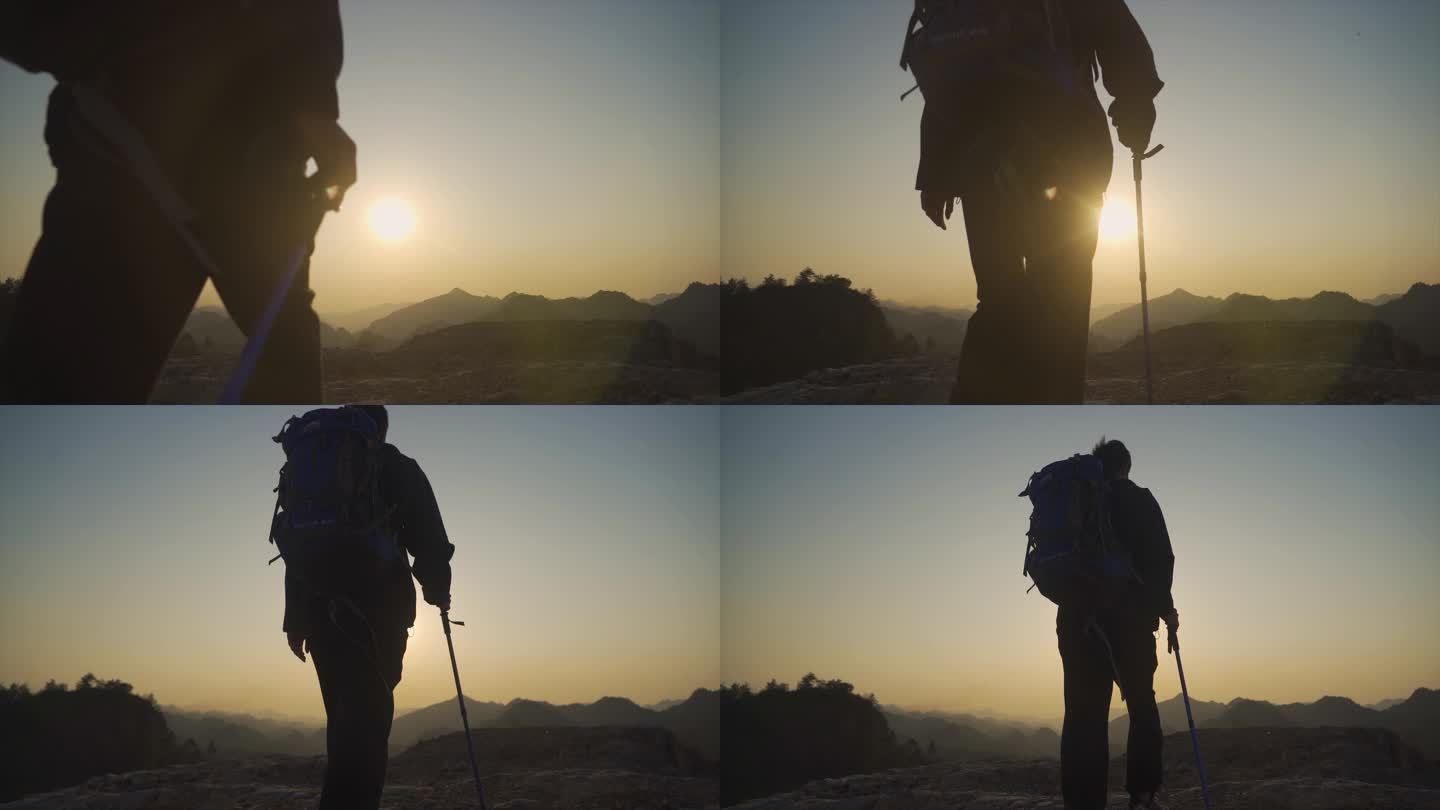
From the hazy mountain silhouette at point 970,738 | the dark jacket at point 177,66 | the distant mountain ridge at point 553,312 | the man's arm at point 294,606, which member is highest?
the dark jacket at point 177,66

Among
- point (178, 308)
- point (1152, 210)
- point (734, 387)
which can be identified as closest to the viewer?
point (178, 308)

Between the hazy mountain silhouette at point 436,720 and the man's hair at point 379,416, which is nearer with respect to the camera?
the man's hair at point 379,416

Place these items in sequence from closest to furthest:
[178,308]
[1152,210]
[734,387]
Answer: [178,308] → [1152,210] → [734,387]

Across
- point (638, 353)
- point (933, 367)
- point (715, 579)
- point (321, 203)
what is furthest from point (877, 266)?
point (321, 203)

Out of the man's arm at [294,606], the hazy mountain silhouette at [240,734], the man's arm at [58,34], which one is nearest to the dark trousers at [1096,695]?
the man's arm at [294,606]

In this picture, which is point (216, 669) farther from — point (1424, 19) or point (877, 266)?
point (1424, 19)

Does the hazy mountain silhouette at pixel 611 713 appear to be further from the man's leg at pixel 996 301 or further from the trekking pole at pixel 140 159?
the trekking pole at pixel 140 159

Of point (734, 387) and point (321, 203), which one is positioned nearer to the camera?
point (321, 203)
